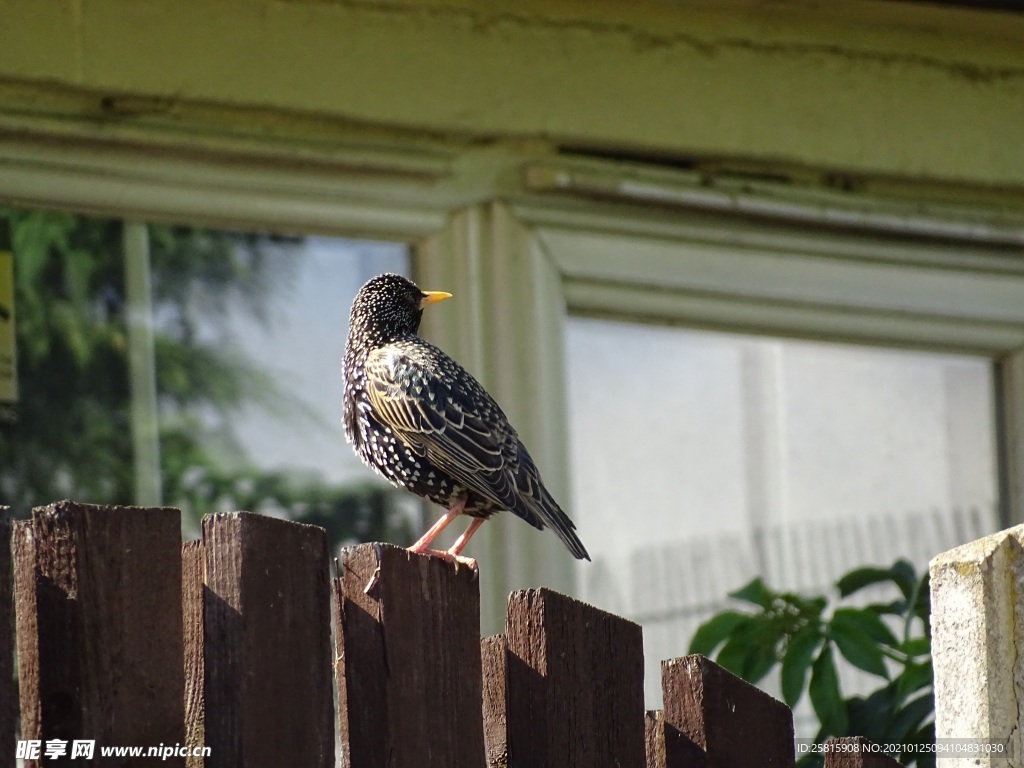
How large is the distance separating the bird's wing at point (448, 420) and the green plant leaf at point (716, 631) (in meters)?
0.51

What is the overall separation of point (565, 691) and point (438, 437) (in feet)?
5.66

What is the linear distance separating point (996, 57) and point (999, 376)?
3.39ft

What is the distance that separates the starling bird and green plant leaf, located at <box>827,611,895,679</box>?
60 cm

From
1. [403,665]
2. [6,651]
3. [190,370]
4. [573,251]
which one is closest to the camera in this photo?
[6,651]

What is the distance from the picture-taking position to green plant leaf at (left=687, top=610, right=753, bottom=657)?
13.5ft

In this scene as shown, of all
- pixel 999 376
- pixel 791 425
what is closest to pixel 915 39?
pixel 999 376

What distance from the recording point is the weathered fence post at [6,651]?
87.8 inches

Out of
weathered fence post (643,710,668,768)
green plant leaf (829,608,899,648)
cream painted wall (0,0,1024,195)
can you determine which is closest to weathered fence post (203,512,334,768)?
weathered fence post (643,710,668,768)

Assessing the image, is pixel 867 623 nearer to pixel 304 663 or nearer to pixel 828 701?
pixel 828 701

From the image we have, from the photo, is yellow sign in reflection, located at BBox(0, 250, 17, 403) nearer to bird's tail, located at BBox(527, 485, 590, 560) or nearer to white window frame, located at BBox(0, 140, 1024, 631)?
white window frame, located at BBox(0, 140, 1024, 631)

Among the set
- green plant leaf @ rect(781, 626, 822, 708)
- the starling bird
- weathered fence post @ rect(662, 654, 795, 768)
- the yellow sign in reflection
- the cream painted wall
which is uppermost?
the cream painted wall

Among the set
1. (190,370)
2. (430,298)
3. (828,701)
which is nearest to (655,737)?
(828,701)

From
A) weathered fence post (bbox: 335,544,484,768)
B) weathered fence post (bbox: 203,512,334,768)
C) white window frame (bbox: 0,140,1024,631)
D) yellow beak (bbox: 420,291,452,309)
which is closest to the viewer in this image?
weathered fence post (bbox: 203,512,334,768)

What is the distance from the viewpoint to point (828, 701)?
13.0ft
